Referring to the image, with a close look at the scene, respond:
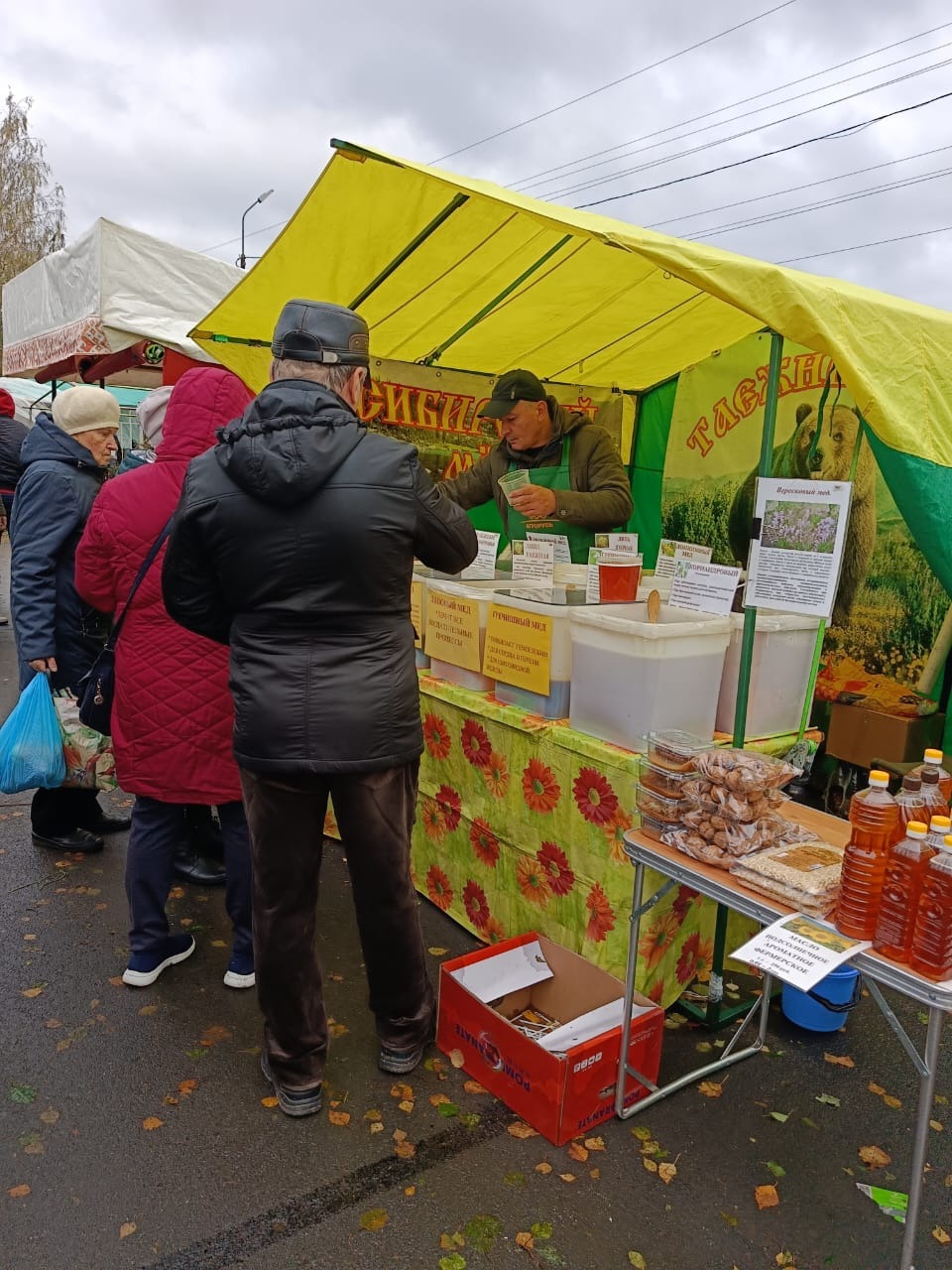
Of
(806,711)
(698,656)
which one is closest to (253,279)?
(698,656)

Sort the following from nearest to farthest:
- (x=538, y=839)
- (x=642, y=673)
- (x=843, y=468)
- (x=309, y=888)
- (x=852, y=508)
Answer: (x=309, y=888), (x=642, y=673), (x=538, y=839), (x=843, y=468), (x=852, y=508)

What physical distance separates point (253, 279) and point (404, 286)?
2.19 feet

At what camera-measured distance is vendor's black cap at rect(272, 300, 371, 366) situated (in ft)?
6.58

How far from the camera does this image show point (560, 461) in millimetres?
4195

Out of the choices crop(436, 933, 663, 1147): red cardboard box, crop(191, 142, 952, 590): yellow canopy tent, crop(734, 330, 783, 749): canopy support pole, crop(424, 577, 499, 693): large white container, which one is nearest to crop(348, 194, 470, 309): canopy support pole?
crop(191, 142, 952, 590): yellow canopy tent

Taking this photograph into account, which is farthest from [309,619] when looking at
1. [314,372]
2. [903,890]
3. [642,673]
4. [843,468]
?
[843,468]

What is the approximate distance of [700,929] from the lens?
284 centimetres

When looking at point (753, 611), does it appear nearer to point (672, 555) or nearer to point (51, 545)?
point (672, 555)

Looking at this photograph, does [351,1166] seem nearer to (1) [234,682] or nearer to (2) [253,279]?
(1) [234,682]

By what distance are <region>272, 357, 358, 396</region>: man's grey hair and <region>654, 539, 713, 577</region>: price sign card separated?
4.13ft

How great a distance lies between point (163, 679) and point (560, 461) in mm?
2288

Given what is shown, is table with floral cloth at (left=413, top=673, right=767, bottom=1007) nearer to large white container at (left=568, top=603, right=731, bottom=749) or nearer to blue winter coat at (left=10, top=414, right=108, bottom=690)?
large white container at (left=568, top=603, right=731, bottom=749)

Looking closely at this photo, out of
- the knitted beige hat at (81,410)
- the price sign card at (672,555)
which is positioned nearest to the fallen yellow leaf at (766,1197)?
the price sign card at (672,555)

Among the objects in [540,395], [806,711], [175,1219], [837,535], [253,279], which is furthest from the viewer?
[540,395]
